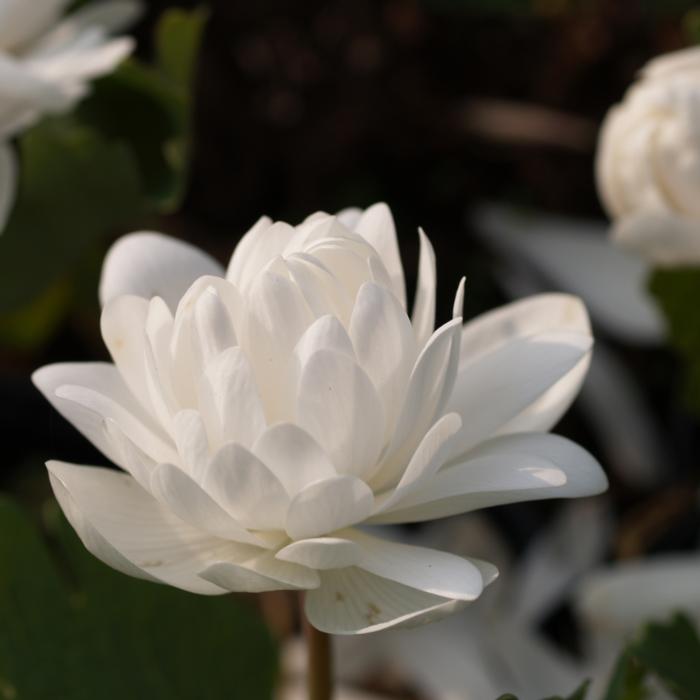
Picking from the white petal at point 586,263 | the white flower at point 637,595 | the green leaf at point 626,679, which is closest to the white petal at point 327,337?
the green leaf at point 626,679

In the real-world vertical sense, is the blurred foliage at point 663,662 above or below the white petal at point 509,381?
below

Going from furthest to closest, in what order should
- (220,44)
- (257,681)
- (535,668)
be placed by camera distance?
1. (220,44)
2. (535,668)
3. (257,681)

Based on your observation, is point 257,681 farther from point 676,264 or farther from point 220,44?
point 220,44

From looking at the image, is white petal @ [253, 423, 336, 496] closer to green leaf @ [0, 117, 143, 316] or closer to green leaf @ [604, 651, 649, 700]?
green leaf @ [604, 651, 649, 700]

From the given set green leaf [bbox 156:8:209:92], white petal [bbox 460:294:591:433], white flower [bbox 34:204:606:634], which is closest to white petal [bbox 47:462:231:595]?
white flower [bbox 34:204:606:634]

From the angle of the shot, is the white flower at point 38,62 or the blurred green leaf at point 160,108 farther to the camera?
the blurred green leaf at point 160,108

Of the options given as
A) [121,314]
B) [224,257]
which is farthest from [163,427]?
[224,257]

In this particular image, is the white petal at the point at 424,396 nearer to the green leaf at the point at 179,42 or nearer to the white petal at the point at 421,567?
the white petal at the point at 421,567
